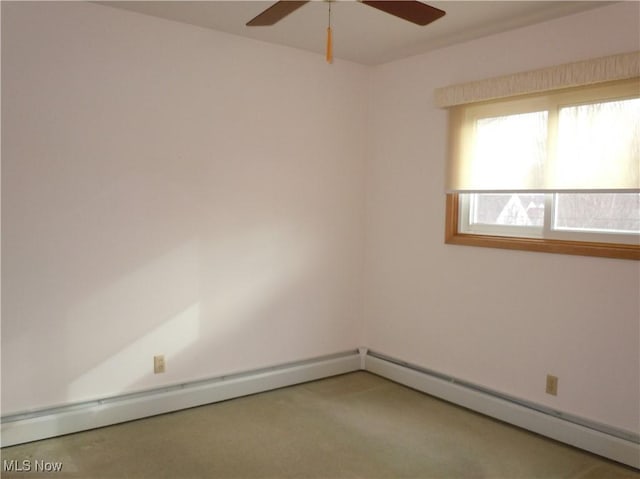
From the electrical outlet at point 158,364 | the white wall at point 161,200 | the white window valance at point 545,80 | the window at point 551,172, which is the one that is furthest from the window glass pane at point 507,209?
the electrical outlet at point 158,364

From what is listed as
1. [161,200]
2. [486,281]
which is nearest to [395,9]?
[161,200]

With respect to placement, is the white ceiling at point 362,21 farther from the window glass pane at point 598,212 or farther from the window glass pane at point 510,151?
the window glass pane at point 598,212

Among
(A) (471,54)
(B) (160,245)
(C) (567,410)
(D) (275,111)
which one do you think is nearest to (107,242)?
(B) (160,245)

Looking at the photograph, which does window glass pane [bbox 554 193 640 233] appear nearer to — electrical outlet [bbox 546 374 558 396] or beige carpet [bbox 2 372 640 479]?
electrical outlet [bbox 546 374 558 396]

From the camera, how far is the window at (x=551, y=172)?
2.75 metres

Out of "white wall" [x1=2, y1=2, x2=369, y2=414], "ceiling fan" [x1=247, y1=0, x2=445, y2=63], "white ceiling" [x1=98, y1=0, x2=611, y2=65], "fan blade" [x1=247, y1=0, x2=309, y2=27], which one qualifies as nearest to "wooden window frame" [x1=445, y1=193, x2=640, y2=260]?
"white wall" [x1=2, y1=2, x2=369, y2=414]

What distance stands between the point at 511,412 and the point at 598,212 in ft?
4.22

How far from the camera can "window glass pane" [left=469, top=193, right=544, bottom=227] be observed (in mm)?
3213

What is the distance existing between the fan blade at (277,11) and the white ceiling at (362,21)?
51cm

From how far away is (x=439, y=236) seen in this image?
Answer: 3.69 m

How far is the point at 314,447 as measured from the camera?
287cm

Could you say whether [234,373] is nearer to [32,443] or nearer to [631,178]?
[32,443]

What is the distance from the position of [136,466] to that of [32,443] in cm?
66

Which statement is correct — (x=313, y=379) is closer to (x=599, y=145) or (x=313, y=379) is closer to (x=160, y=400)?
(x=160, y=400)
